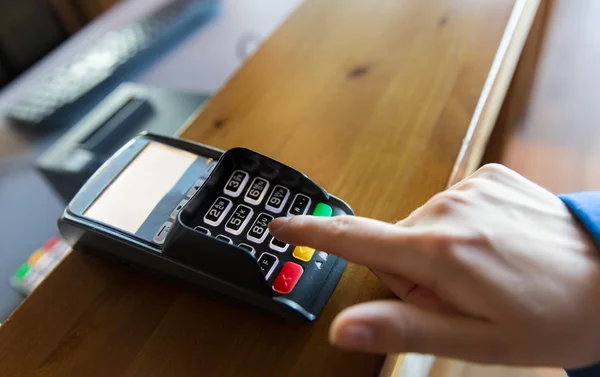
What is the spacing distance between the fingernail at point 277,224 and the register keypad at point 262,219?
23 millimetres

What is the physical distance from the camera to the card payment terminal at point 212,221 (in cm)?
34

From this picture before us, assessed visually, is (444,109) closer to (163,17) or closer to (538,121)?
(538,121)

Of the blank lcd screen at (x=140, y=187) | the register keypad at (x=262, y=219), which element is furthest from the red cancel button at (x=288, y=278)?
the blank lcd screen at (x=140, y=187)

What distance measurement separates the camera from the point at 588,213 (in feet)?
1.07

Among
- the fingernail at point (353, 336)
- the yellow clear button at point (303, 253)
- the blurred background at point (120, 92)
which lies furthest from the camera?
the blurred background at point (120, 92)

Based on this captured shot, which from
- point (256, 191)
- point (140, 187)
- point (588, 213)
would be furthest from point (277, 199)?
point (588, 213)

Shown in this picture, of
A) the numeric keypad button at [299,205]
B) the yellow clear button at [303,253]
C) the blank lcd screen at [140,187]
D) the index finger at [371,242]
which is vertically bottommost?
the yellow clear button at [303,253]

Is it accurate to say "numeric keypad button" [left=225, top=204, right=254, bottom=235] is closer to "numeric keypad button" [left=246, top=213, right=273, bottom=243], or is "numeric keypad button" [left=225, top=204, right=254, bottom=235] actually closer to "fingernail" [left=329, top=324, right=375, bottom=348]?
"numeric keypad button" [left=246, top=213, right=273, bottom=243]

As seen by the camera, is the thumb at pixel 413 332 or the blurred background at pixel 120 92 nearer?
the thumb at pixel 413 332

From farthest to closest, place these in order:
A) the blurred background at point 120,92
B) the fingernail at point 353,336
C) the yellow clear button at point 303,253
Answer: the blurred background at point 120,92, the yellow clear button at point 303,253, the fingernail at point 353,336

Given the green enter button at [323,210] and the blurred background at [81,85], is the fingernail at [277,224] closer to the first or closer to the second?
the green enter button at [323,210]

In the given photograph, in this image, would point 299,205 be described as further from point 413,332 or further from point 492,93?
point 492,93

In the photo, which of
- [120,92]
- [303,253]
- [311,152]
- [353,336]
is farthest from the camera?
[120,92]

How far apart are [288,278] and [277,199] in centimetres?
7
